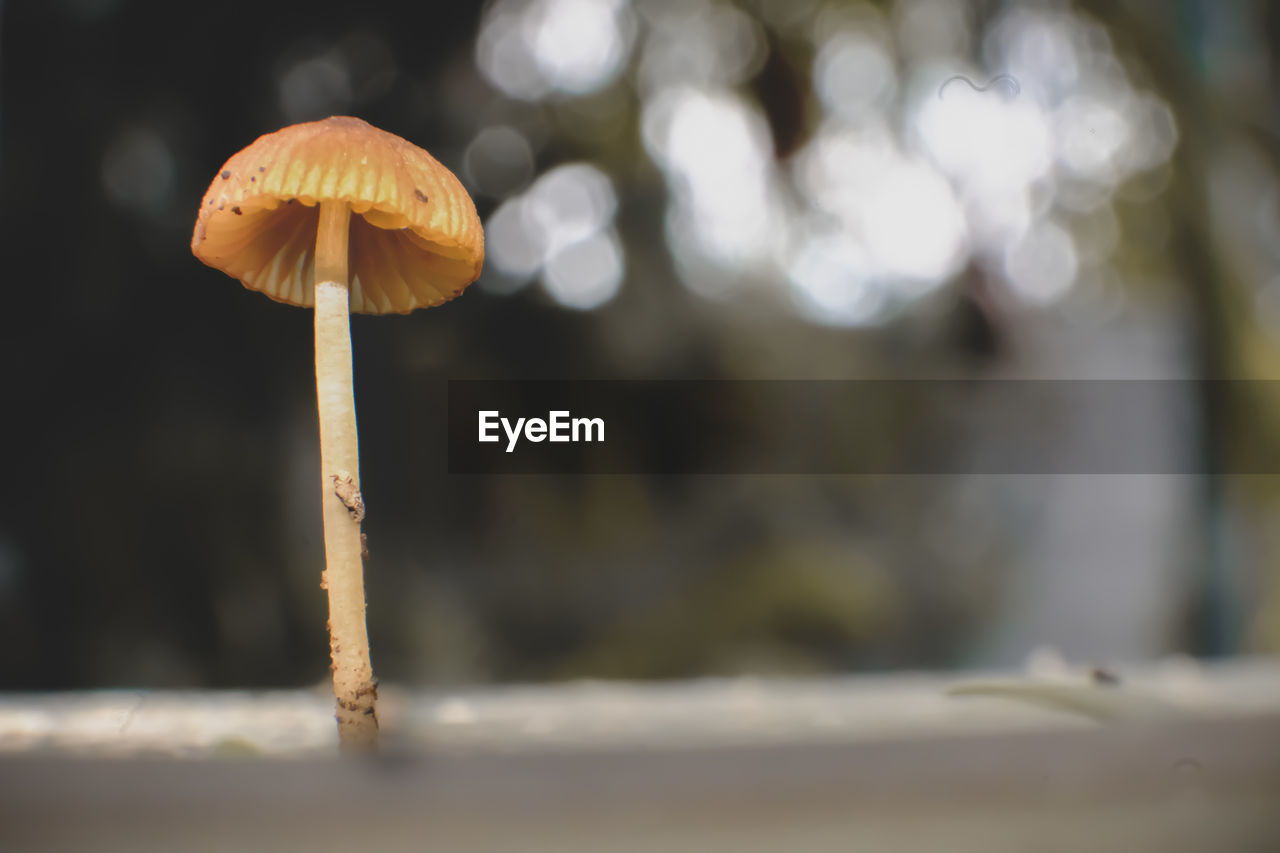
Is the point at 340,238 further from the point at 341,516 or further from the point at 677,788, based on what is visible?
the point at 677,788

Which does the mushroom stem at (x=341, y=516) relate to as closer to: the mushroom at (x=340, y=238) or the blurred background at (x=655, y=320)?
the mushroom at (x=340, y=238)

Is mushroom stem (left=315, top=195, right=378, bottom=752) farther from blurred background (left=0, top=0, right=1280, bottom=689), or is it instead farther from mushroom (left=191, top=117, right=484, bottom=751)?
blurred background (left=0, top=0, right=1280, bottom=689)

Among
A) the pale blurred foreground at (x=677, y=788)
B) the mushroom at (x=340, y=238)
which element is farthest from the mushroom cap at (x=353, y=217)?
the pale blurred foreground at (x=677, y=788)

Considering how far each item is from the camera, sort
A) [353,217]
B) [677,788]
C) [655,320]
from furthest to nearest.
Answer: [655,320], [353,217], [677,788]

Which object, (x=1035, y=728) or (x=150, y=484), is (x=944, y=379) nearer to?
(x=1035, y=728)

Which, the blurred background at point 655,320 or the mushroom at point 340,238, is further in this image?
the blurred background at point 655,320

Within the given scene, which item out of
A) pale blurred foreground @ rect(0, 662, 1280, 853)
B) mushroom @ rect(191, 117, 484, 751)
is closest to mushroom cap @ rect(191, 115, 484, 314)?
mushroom @ rect(191, 117, 484, 751)

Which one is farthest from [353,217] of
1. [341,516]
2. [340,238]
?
[341,516]
